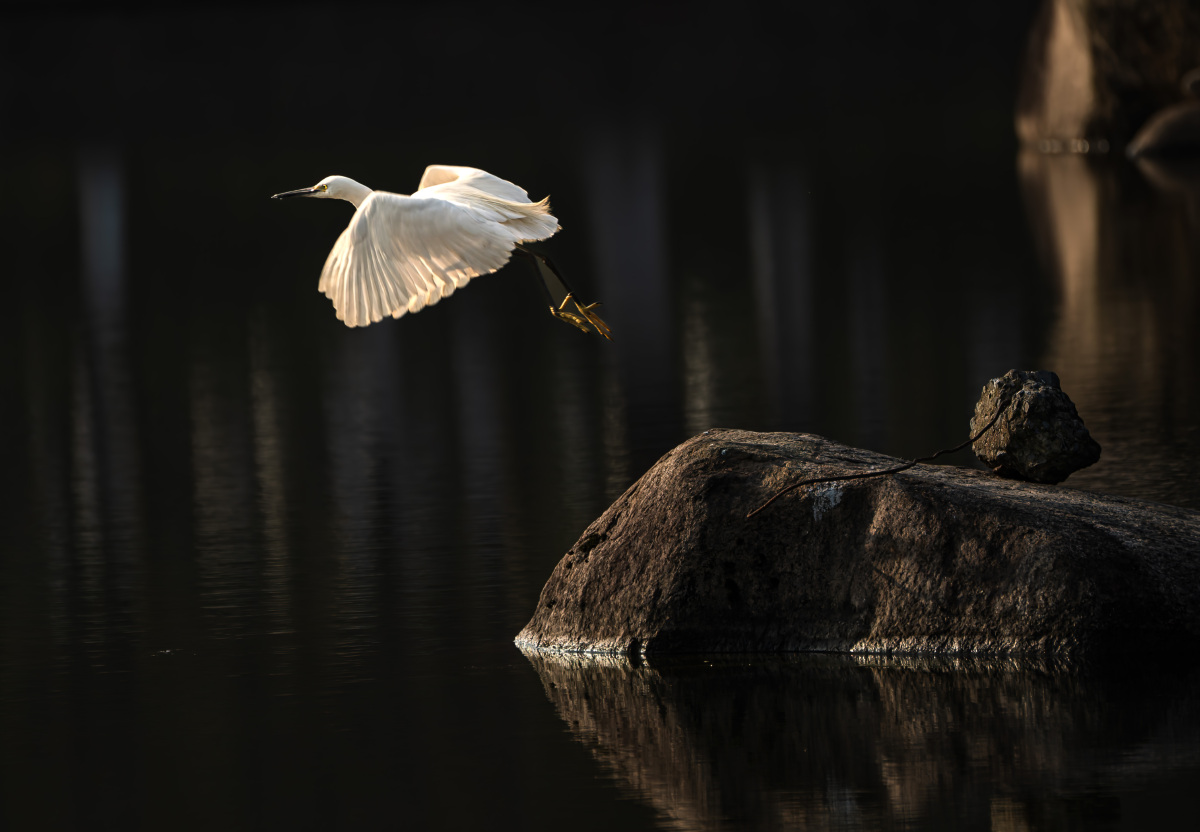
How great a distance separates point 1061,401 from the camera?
830 centimetres

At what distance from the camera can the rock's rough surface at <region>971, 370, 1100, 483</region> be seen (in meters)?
8.23

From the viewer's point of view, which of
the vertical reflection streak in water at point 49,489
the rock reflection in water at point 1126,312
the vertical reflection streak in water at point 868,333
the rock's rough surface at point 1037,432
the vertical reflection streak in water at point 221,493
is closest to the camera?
the rock's rough surface at point 1037,432

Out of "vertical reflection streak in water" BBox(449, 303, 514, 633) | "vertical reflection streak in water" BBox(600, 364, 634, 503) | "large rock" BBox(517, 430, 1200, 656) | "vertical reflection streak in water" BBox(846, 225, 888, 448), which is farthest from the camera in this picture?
"vertical reflection streak in water" BBox(846, 225, 888, 448)

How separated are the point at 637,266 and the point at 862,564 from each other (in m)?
16.5

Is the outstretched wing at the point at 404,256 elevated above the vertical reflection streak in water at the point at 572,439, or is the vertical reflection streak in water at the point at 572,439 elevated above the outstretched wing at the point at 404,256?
the outstretched wing at the point at 404,256

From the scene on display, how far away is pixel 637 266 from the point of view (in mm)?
24109

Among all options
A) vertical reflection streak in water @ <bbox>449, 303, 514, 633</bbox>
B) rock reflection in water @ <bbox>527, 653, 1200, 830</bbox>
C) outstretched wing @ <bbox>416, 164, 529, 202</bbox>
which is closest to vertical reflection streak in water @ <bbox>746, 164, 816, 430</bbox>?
vertical reflection streak in water @ <bbox>449, 303, 514, 633</bbox>

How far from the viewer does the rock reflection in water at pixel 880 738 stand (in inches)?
250

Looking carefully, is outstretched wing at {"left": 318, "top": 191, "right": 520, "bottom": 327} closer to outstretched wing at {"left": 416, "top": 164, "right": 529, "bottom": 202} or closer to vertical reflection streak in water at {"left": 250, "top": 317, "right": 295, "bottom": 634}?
outstretched wing at {"left": 416, "top": 164, "right": 529, "bottom": 202}

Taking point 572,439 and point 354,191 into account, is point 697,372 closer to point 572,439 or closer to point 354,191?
point 572,439

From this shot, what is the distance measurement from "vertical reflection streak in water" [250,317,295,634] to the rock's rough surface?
3.26m

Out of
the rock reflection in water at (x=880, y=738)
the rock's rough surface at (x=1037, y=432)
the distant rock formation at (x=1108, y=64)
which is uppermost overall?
the distant rock formation at (x=1108, y=64)

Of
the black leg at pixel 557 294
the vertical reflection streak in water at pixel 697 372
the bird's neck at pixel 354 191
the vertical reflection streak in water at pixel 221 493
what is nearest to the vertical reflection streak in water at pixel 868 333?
the vertical reflection streak in water at pixel 697 372

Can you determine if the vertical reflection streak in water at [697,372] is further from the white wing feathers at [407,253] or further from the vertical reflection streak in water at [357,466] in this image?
the white wing feathers at [407,253]
